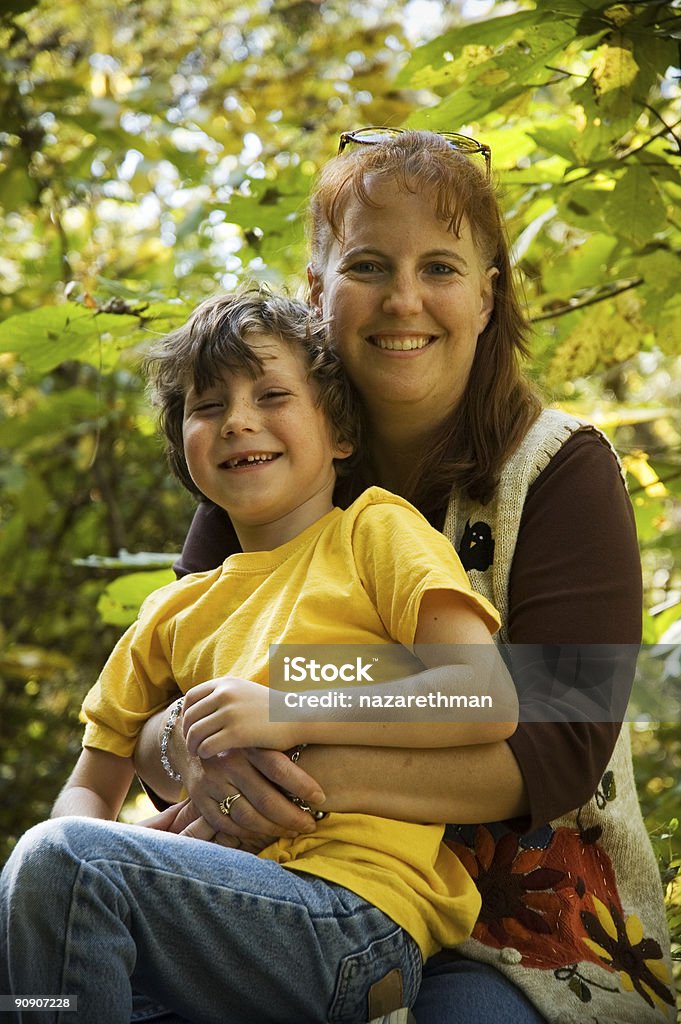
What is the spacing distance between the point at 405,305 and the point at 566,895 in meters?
0.98

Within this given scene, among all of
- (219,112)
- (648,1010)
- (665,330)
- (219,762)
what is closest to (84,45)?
(219,112)

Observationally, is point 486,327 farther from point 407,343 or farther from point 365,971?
point 365,971

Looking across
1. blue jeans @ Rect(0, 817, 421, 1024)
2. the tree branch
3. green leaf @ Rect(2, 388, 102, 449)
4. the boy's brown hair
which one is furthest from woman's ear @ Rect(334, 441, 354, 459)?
green leaf @ Rect(2, 388, 102, 449)

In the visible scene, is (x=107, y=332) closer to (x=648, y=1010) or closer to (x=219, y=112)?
(x=648, y=1010)

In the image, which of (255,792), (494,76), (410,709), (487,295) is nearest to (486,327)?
(487,295)

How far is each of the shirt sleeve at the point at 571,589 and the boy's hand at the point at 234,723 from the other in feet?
1.09

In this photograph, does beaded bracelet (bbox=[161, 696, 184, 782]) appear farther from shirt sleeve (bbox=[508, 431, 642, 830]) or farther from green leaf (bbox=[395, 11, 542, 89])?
green leaf (bbox=[395, 11, 542, 89])

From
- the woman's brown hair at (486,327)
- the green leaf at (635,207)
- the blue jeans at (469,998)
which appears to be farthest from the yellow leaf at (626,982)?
the green leaf at (635,207)

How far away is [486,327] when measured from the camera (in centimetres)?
215

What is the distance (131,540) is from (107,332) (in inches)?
88.4

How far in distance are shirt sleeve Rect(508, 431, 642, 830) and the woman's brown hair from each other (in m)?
0.12

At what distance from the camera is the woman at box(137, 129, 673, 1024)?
1622mm

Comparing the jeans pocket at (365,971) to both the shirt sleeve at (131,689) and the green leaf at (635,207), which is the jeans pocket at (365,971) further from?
the green leaf at (635,207)

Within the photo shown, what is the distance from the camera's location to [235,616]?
1792 mm
